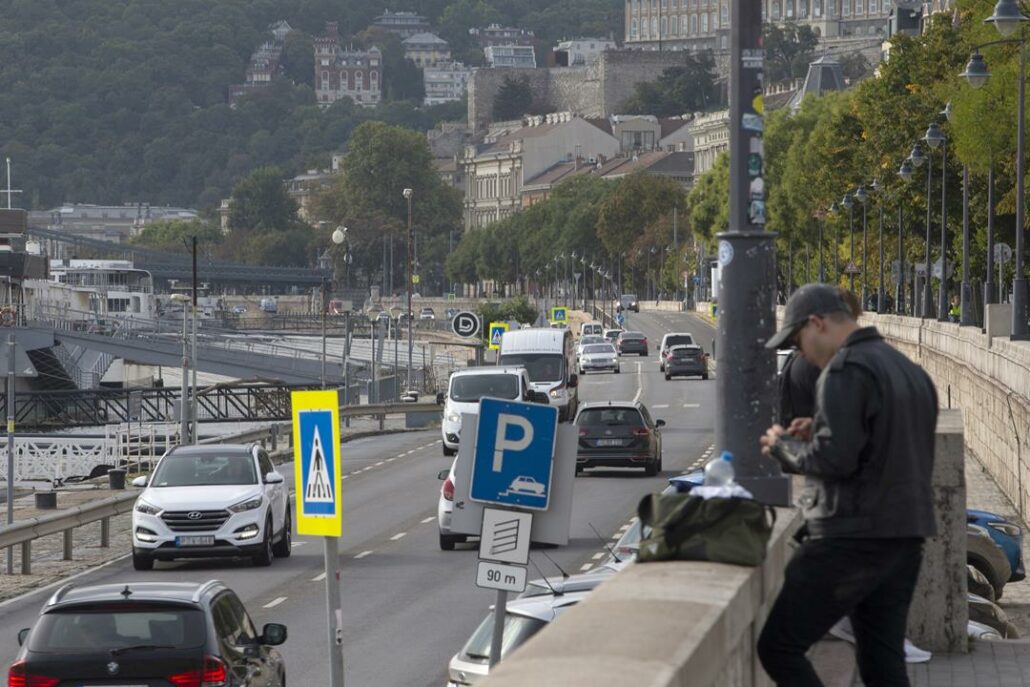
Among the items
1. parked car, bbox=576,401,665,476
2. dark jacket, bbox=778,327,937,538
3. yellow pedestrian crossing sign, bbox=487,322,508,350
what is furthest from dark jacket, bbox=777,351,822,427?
yellow pedestrian crossing sign, bbox=487,322,508,350

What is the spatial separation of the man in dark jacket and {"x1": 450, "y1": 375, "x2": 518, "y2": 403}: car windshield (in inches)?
1536

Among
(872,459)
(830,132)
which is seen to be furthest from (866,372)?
(830,132)

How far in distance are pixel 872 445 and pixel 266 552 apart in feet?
69.0

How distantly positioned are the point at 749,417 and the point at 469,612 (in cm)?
1323

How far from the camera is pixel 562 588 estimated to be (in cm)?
1479

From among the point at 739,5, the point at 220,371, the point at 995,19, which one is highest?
the point at 995,19

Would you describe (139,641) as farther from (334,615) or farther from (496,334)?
(496,334)

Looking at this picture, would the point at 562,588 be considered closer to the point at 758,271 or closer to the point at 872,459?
the point at 758,271

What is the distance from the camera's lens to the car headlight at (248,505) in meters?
27.7

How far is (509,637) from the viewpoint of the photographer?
13.8 meters

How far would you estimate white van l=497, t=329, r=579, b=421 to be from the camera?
57281 mm

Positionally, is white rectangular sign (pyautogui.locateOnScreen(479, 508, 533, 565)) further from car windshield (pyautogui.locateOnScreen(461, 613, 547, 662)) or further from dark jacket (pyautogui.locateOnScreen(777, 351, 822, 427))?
dark jacket (pyautogui.locateOnScreen(777, 351, 822, 427))

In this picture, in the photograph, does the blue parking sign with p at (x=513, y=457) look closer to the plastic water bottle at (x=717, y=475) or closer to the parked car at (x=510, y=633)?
the parked car at (x=510, y=633)

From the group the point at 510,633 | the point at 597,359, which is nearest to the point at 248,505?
the point at 510,633
